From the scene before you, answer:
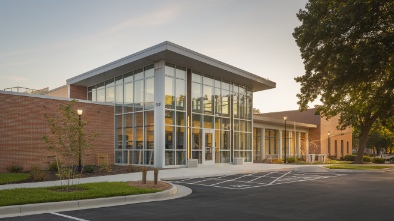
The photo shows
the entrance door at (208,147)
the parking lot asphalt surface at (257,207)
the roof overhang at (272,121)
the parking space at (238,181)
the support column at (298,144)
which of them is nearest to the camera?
the parking lot asphalt surface at (257,207)

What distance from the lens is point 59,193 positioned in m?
10.9

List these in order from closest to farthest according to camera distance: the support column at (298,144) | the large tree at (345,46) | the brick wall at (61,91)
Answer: the large tree at (345,46) < the brick wall at (61,91) < the support column at (298,144)

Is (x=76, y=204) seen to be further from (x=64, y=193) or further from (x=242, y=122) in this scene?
(x=242, y=122)

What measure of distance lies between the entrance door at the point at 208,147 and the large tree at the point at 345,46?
739 centimetres

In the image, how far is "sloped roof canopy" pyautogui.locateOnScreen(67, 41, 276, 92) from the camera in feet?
74.0

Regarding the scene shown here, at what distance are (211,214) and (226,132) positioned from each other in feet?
67.2

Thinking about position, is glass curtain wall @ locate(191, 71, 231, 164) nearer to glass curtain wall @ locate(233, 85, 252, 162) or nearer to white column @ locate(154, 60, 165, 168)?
glass curtain wall @ locate(233, 85, 252, 162)

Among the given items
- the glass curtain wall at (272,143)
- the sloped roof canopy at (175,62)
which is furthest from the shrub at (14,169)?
the glass curtain wall at (272,143)

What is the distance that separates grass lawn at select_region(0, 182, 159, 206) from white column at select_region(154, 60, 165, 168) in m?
10.9

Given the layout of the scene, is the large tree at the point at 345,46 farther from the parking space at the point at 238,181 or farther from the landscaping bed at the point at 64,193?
the landscaping bed at the point at 64,193

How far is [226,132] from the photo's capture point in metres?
29.2

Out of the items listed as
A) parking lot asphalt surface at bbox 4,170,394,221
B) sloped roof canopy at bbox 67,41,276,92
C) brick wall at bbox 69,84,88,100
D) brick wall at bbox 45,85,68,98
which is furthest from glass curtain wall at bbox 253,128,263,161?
parking lot asphalt surface at bbox 4,170,394,221

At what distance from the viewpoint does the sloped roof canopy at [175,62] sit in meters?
22.6

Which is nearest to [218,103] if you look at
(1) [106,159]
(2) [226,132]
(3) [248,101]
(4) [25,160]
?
(2) [226,132]
